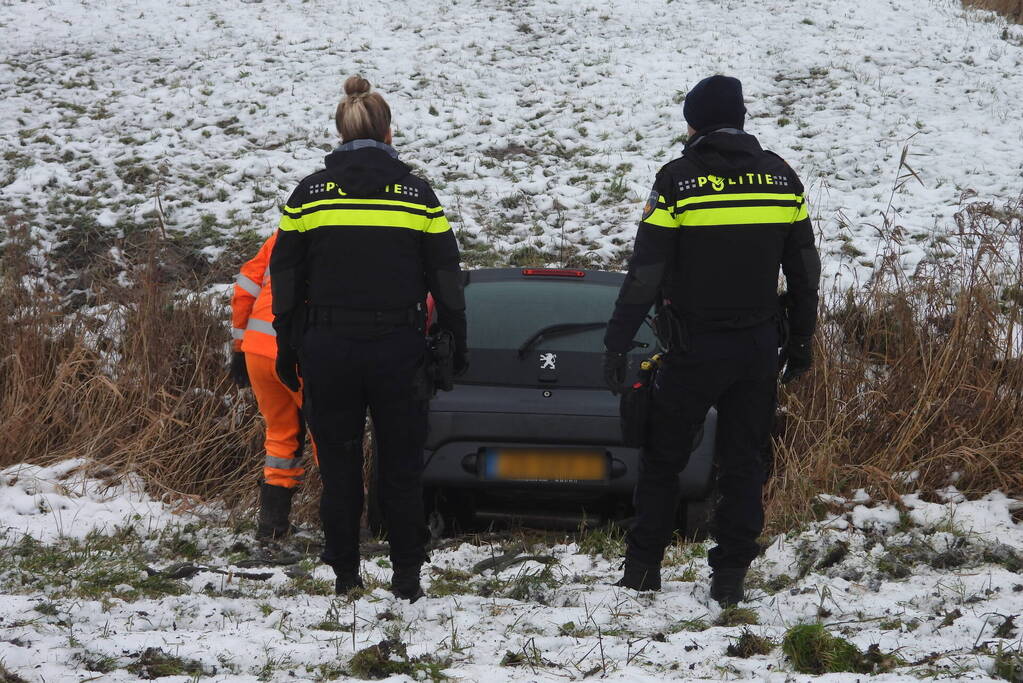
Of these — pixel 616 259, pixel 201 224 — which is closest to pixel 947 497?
pixel 616 259

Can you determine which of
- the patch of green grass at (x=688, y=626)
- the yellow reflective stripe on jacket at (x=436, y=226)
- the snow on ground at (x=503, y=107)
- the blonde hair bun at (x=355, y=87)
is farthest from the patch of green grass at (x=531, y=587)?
the snow on ground at (x=503, y=107)

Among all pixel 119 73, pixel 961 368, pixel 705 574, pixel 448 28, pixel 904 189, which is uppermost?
pixel 448 28

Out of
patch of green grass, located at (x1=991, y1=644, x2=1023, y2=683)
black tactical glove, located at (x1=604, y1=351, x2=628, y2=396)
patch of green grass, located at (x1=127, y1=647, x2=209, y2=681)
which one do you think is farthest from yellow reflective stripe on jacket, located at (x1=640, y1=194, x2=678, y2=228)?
patch of green grass, located at (x1=127, y1=647, x2=209, y2=681)

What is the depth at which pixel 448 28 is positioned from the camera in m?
15.2

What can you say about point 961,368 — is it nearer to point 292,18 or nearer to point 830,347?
point 830,347

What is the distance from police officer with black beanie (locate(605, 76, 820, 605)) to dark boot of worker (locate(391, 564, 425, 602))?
3.15ft

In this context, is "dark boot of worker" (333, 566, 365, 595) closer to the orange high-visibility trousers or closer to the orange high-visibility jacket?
→ the orange high-visibility trousers

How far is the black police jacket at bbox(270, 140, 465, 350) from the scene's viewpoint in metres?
3.51

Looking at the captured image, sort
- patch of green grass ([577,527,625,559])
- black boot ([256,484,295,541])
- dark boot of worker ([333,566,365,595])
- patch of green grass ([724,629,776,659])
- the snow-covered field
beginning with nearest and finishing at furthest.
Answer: patch of green grass ([724,629,776,659])
the snow-covered field
dark boot of worker ([333,566,365,595])
patch of green grass ([577,527,625,559])
black boot ([256,484,295,541])

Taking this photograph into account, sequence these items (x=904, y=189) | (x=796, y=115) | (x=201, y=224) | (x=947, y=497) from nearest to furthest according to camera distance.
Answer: (x=947, y=497) < (x=201, y=224) < (x=904, y=189) < (x=796, y=115)

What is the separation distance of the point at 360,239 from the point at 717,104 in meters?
1.44

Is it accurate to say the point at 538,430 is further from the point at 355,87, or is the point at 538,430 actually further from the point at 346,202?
the point at 355,87

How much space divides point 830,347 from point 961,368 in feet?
2.32

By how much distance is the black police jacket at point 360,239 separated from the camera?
11.5ft
